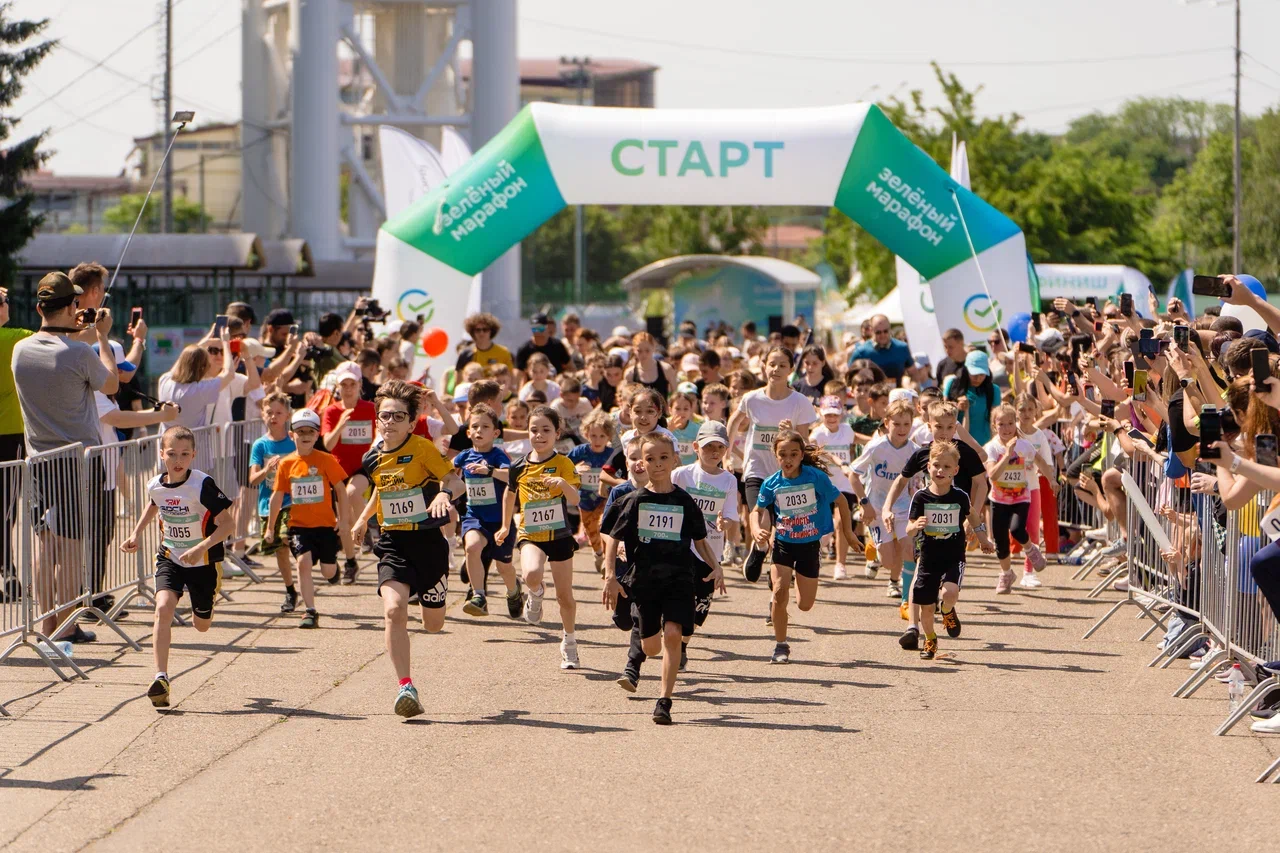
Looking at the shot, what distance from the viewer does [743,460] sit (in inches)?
527

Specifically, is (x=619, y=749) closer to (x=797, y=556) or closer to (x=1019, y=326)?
(x=797, y=556)

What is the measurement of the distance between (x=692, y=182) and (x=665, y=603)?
9.77m

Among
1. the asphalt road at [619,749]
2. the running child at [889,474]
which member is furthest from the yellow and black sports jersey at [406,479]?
the running child at [889,474]

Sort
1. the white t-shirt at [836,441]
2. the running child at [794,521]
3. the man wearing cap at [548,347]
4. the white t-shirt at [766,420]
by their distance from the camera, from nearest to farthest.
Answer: the running child at [794,521] → the white t-shirt at [766,420] → the white t-shirt at [836,441] → the man wearing cap at [548,347]

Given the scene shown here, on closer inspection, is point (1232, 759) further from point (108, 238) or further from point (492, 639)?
point (108, 238)

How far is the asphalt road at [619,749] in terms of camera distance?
6176 millimetres

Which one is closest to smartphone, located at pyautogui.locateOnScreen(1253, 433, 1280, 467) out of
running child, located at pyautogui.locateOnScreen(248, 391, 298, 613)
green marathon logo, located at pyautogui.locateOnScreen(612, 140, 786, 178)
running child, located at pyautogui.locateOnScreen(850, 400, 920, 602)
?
running child, located at pyautogui.locateOnScreen(850, 400, 920, 602)

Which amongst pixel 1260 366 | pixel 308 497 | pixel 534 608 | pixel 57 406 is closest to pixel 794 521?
pixel 534 608

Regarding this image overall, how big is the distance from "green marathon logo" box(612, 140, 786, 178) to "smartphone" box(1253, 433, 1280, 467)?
11035mm

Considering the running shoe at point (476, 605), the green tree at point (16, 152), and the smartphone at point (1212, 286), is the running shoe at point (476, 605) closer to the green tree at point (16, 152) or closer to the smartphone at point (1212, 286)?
the smartphone at point (1212, 286)

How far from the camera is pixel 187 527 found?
9.09m

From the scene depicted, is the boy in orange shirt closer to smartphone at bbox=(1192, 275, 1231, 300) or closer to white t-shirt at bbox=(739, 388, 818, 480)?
white t-shirt at bbox=(739, 388, 818, 480)

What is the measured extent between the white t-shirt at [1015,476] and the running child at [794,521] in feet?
10.5

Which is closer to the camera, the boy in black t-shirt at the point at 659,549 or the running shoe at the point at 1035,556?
the boy in black t-shirt at the point at 659,549
